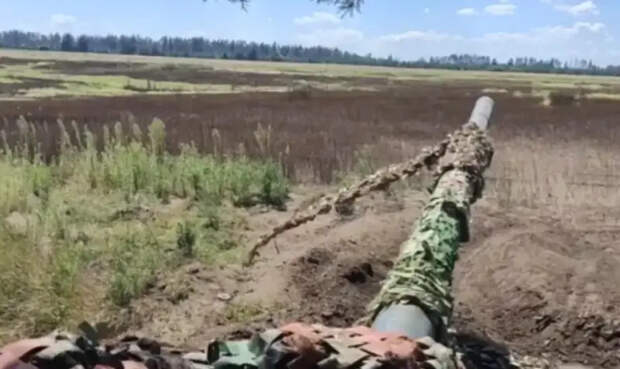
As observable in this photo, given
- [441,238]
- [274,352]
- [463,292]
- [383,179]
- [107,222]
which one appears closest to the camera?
[274,352]

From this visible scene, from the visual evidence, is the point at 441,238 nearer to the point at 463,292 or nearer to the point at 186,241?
the point at 463,292

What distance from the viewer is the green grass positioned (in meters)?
6.72

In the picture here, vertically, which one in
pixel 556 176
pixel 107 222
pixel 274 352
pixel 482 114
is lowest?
pixel 556 176

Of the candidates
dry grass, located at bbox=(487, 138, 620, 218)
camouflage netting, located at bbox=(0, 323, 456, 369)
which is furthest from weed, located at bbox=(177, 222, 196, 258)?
camouflage netting, located at bbox=(0, 323, 456, 369)

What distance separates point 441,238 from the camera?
4.63 meters

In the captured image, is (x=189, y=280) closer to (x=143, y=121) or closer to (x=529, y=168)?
(x=529, y=168)

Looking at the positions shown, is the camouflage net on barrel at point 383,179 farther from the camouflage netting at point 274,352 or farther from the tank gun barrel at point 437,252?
the camouflage netting at point 274,352

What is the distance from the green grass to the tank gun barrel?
102 inches

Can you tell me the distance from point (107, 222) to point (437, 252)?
6.31 m

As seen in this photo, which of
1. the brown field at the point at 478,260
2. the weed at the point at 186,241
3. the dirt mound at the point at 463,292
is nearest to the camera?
the dirt mound at the point at 463,292

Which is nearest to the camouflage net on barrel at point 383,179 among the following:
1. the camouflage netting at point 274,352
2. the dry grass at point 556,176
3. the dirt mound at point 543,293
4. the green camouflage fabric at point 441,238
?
the green camouflage fabric at point 441,238

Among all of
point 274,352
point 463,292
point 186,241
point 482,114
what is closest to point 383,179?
point 463,292

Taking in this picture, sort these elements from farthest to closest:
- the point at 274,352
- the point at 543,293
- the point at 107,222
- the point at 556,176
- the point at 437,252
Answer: the point at 556,176 < the point at 107,222 < the point at 543,293 < the point at 437,252 < the point at 274,352

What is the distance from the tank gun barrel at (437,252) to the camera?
3.11 m
